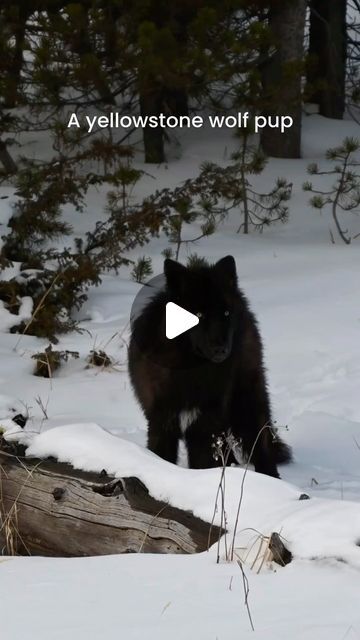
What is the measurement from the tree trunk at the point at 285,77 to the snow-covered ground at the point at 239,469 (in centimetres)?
141

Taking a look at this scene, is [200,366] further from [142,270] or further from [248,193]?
[248,193]

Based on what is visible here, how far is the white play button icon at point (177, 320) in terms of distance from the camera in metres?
5.00

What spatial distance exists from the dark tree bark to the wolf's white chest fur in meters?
9.26

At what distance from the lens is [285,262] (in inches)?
397

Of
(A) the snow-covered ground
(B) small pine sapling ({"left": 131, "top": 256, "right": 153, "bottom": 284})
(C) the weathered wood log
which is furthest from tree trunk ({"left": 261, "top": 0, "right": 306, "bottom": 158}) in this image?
(C) the weathered wood log

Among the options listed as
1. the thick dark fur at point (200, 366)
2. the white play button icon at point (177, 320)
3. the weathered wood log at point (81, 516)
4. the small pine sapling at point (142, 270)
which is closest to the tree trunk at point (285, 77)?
the small pine sapling at point (142, 270)

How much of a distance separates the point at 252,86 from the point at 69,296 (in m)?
3.45

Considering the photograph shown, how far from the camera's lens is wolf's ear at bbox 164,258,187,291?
193 inches

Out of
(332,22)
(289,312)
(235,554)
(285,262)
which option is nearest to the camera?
(235,554)

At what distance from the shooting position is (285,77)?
417 inches

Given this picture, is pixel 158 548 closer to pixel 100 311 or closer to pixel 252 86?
pixel 100 311

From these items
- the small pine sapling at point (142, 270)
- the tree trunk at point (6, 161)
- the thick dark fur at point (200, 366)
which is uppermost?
the tree trunk at point (6, 161)

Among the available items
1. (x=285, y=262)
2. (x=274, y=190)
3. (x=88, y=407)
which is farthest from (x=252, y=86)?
(x=88, y=407)

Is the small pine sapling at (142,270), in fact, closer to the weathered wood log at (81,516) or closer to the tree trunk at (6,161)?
the tree trunk at (6,161)
